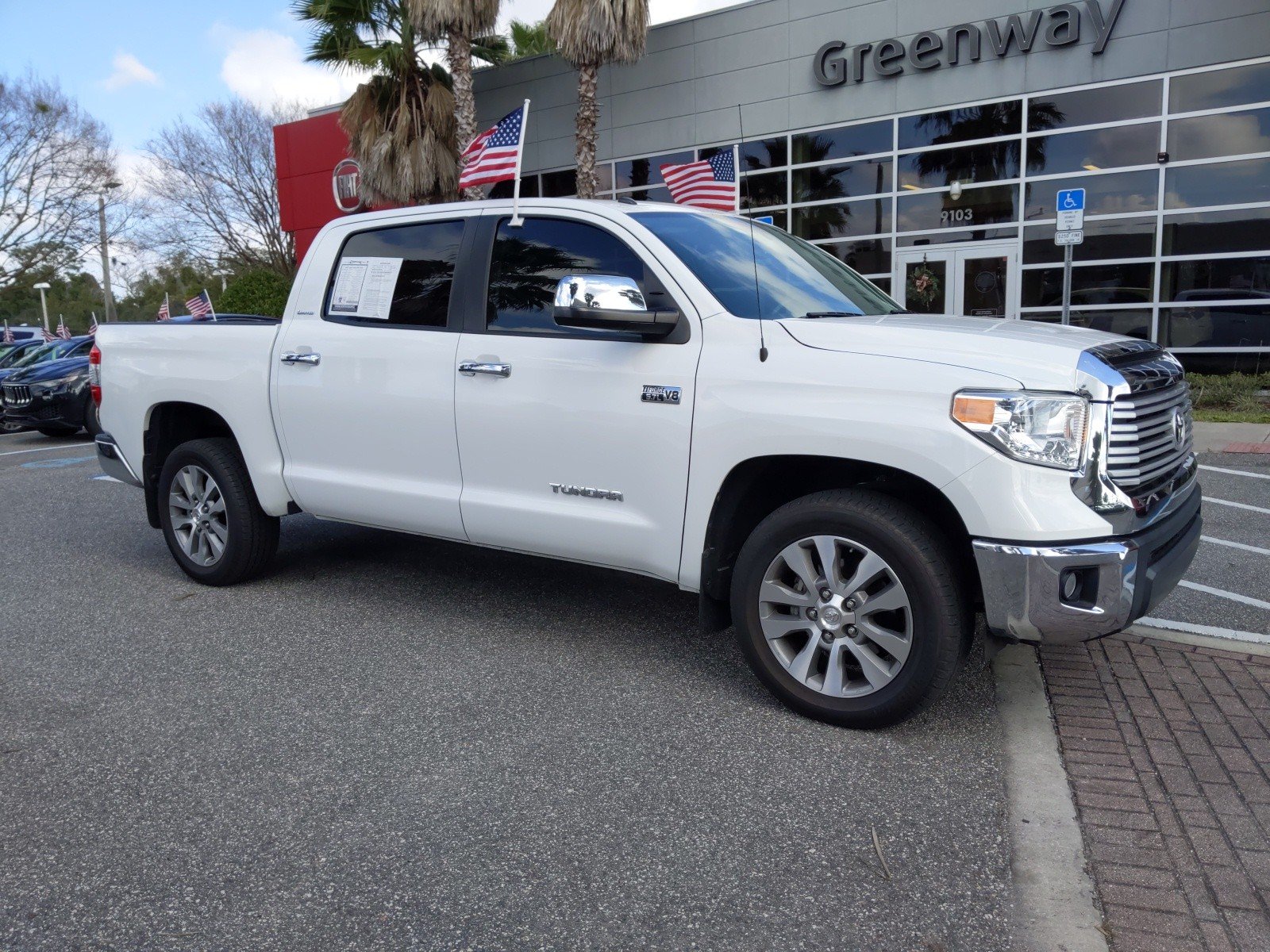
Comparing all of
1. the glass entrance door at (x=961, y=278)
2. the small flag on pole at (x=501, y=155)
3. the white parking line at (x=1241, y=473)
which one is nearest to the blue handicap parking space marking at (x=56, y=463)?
the small flag on pole at (x=501, y=155)

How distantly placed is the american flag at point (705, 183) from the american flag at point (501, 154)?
3960mm

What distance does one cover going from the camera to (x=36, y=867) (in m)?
2.88

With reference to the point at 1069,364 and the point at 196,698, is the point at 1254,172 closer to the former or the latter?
the point at 1069,364

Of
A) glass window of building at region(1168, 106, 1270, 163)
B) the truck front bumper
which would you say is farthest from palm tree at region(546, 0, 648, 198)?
the truck front bumper

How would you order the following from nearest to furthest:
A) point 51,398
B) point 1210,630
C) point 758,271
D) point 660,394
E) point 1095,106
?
point 660,394, point 758,271, point 1210,630, point 51,398, point 1095,106

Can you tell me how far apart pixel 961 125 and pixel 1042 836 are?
635 inches

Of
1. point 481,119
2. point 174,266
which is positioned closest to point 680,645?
point 481,119

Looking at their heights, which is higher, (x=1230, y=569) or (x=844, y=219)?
(x=844, y=219)

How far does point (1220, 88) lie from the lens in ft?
48.6

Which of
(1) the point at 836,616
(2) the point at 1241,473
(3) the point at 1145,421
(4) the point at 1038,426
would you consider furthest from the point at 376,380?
(2) the point at 1241,473

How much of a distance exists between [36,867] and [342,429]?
2503 mm

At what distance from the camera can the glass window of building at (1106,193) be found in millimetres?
15617

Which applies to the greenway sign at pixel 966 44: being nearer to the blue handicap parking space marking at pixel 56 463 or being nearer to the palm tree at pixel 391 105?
the palm tree at pixel 391 105

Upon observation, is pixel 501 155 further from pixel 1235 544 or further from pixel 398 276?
pixel 1235 544
